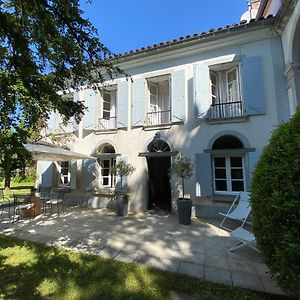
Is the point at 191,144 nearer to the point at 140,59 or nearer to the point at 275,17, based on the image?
the point at 140,59

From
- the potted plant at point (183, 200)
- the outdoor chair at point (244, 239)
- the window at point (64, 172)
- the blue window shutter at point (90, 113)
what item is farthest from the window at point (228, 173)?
the window at point (64, 172)

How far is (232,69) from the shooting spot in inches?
363

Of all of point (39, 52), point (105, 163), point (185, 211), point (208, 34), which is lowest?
point (185, 211)

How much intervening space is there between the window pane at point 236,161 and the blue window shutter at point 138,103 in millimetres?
4070

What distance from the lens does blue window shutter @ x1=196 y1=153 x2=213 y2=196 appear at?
8.38 meters

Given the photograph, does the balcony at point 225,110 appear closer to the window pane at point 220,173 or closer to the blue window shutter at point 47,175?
the window pane at point 220,173

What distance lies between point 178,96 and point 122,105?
2740 mm

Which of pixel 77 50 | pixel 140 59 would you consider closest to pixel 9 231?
pixel 77 50

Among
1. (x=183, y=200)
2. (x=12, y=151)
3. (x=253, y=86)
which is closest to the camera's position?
(x=12, y=151)

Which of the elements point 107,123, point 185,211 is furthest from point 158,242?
point 107,123

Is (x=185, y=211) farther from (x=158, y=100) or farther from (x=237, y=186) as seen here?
(x=158, y=100)

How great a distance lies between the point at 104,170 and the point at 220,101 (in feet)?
20.7

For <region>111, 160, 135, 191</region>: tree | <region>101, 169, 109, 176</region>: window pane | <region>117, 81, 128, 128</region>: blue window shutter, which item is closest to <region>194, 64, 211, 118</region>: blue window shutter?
<region>117, 81, 128, 128</region>: blue window shutter

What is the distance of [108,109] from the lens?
11.7m
